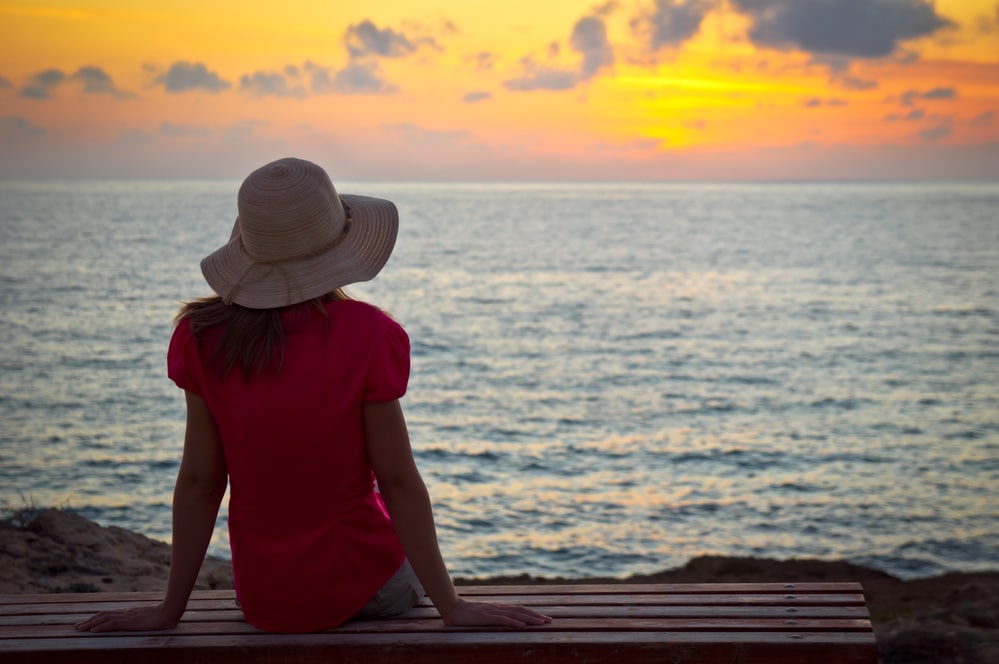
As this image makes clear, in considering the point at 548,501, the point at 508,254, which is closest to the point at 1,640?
the point at 548,501

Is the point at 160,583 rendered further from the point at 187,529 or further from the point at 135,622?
the point at 187,529

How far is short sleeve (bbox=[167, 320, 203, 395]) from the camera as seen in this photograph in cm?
264

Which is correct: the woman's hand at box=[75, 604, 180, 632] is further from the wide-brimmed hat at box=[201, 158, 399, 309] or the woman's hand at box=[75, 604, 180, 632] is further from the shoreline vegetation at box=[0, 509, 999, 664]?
the shoreline vegetation at box=[0, 509, 999, 664]

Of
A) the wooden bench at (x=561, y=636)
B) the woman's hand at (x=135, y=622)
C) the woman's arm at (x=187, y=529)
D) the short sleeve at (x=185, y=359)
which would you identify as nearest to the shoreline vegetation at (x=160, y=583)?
the wooden bench at (x=561, y=636)

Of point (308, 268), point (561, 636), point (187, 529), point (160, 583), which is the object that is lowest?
point (160, 583)

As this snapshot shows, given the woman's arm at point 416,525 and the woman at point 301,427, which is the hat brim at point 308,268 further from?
the woman's arm at point 416,525

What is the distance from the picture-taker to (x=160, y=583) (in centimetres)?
588

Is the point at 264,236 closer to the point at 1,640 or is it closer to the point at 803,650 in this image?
the point at 1,640

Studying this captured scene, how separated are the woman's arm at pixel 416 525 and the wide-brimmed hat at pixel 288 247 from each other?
16.0 inches

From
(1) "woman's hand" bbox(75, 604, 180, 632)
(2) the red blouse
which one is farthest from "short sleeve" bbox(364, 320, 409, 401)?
(1) "woman's hand" bbox(75, 604, 180, 632)

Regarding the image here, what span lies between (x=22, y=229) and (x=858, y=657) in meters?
83.9

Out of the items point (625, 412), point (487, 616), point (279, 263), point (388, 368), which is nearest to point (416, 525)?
point (487, 616)

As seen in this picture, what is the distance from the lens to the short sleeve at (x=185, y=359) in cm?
264

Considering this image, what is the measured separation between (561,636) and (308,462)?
0.82 metres
